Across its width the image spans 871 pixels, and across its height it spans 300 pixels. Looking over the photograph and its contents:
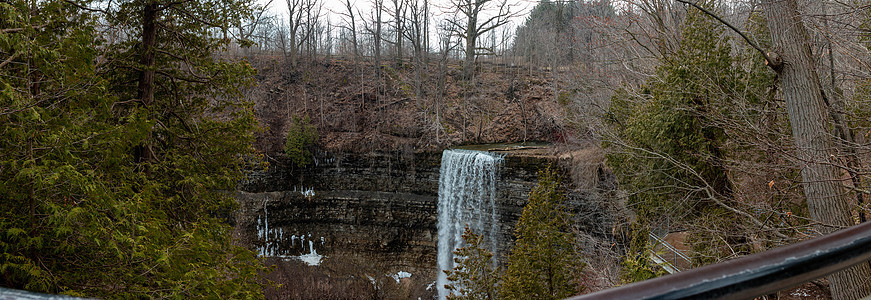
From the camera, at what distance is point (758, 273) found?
675mm

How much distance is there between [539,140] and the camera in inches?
974

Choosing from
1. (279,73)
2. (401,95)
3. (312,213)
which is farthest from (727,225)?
(279,73)

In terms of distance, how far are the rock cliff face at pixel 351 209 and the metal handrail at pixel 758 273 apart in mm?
21907

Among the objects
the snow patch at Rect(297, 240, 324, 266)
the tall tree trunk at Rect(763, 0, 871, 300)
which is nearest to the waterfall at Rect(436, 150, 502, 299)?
the snow patch at Rect(297, 240, 324, 266)

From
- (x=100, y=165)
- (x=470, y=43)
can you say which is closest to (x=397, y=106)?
(x=470, y=43)

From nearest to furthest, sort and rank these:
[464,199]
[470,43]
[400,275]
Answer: [464,199]
[400,275]
[470,43]

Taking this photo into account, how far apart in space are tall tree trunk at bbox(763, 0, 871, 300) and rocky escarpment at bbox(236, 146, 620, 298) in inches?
679

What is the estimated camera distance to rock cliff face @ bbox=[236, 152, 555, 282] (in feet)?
75.5

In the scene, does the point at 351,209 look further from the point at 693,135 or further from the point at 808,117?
the point at 808,117

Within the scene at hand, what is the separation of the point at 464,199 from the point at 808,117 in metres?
15.4

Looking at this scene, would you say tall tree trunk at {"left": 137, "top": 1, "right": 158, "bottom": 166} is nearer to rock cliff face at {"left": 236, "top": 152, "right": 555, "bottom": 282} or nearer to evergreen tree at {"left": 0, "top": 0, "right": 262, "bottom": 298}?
evergreen tree at {"left": 0, "top": 0, "right": 262, "bottom": 298}

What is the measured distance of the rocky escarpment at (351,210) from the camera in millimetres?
22984

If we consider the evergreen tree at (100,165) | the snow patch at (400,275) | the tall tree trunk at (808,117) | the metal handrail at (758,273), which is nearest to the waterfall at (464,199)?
the snow patch at (400,275)

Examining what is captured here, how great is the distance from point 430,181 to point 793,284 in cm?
2231
